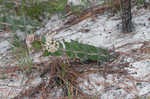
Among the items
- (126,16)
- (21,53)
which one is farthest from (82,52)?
(21,53)

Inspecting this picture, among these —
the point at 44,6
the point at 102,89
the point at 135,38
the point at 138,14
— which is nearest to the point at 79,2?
the point at 44,6

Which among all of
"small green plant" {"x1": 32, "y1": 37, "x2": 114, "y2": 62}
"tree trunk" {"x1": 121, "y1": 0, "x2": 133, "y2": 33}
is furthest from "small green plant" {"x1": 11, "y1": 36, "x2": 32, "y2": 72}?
"tree trunk" {"x1": 121, "y1": 0, "x2": 133, "y2": 33}

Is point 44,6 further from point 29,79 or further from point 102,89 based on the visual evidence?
point 102,89

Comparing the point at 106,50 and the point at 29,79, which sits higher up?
the point at 106,50

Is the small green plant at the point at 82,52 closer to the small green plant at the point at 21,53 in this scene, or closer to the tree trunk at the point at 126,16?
the small green plant at the point at 21,53

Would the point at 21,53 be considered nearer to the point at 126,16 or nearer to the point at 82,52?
the point at 82,52

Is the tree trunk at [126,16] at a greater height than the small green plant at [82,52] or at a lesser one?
greater

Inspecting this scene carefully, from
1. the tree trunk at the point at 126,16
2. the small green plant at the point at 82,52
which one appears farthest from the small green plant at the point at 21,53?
the tree trunk at the point at 126,16

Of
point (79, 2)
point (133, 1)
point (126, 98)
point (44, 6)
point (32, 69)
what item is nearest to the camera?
point (126, 98)
